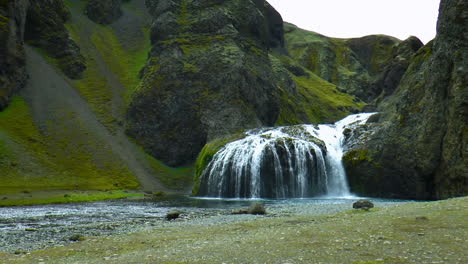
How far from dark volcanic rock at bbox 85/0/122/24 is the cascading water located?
111 metres

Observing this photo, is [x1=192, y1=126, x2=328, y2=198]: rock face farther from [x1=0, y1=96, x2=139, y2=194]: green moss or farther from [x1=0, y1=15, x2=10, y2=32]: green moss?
[x1=0, y1=15, x2=10, y2=32]: green moss

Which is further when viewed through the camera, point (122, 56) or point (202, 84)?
point (122, 56)

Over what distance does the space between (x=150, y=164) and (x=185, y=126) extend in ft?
48.8

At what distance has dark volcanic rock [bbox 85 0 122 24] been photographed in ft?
485

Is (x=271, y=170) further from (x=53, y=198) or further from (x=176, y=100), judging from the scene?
(x=176, y=100)

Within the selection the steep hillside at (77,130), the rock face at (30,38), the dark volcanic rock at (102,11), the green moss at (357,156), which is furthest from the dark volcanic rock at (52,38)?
the green moss at (357,156)

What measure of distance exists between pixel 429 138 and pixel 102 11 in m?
140

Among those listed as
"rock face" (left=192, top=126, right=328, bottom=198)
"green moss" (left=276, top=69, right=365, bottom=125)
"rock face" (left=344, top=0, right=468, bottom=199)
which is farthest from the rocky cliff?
"rock face" (left=192, top=126, right=328, bottom=198)

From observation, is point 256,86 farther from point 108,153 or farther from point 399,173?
point 399,173

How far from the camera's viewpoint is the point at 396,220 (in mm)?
17844

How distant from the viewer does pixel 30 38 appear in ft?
380

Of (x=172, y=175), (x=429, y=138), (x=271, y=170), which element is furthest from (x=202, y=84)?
(x=429, y=138)

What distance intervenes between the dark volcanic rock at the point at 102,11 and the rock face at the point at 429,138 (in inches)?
4988

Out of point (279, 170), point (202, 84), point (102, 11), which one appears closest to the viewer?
point (279, 170)
